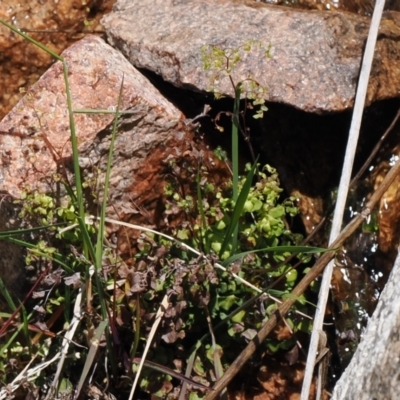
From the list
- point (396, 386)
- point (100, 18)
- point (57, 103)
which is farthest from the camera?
point (100, 18)

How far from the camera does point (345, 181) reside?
295 centimetres

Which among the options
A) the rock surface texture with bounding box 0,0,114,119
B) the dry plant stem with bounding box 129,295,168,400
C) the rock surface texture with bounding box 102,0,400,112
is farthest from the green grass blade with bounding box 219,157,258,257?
the rock surface texture with bounding box 0,0,114,119

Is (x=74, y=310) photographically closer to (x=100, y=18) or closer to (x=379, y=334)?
(x=379, y=334)

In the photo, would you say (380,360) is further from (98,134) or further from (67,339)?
(98,134)

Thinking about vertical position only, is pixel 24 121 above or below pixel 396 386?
above

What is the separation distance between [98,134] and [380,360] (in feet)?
4.66

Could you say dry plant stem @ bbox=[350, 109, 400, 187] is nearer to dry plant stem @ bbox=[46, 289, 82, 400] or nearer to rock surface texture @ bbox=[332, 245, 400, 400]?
rock surface texture @ bbox=[332, 245, 400, 400]

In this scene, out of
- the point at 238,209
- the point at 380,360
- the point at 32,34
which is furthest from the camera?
the point at 32,34

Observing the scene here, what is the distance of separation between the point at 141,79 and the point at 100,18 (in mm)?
734

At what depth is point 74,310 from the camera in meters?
2.91

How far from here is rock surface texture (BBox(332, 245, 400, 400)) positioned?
6.82 ft

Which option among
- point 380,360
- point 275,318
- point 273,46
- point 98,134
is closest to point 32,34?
point 98,134

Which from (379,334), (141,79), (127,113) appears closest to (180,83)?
(141,79)

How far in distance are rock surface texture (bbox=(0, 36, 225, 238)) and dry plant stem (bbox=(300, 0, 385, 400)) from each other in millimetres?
558
